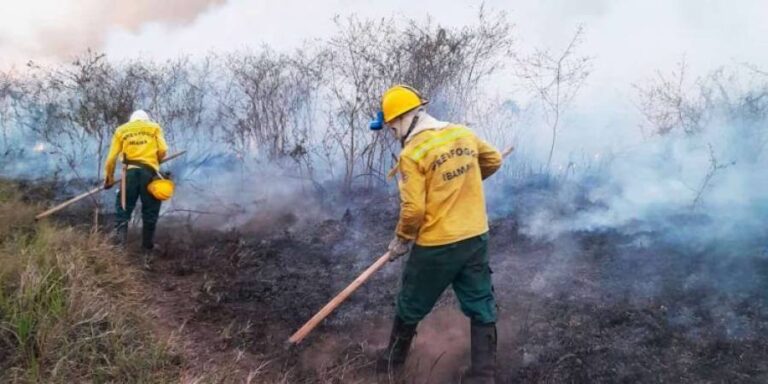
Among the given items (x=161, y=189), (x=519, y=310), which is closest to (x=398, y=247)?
(x=519, y=310)

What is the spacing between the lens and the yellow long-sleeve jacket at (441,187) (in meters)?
3.49

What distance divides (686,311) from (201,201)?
656 centimetres

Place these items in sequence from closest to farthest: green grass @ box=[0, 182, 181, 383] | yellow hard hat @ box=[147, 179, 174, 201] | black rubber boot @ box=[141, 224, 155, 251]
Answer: green grass @ box=[0, 182, 181, 383] < yellow hard hat @ box=[147, 179, 174, 201] < black rubber boot @ box=[141, 224, 155, 251]

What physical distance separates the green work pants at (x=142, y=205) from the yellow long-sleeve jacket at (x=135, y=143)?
5.9 inches

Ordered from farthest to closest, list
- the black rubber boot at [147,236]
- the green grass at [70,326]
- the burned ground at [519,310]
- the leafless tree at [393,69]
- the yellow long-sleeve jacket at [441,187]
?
1. the leafless tree at [393,69]
2. the black rubber boot at [147,236]
3. the burned ground at [519,310]
4. the yellow long-sleeve jacket at [441,187]
5. the green grass at [70,326]

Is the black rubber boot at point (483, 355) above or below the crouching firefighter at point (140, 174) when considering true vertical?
below

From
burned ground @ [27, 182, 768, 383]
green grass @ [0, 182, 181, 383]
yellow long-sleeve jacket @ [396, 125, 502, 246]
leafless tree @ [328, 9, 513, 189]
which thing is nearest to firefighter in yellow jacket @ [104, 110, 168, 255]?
burned ground @ [27, 182, 768, 383]

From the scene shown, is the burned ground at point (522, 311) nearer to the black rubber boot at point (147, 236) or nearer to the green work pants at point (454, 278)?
the black rubber boot at point (147, 236)

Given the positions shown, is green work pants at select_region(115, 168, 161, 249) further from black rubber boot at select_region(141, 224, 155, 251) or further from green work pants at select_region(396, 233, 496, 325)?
green work pants at select_region(396, 233, 496, 325)

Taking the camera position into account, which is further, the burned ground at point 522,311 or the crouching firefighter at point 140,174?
the crouching firefighter at point 140,174

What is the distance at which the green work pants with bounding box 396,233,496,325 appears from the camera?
3570 mm

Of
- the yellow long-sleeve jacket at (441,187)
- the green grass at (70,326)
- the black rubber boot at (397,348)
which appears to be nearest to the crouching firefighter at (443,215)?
the yellow long-sleeve jacket at (441,187)

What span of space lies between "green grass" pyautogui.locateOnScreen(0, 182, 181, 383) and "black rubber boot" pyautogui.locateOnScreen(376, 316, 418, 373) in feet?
4.33

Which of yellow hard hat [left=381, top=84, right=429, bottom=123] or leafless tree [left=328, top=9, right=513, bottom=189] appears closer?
yellow hard hat [left=381, top=84, right=429, bottom=123]
